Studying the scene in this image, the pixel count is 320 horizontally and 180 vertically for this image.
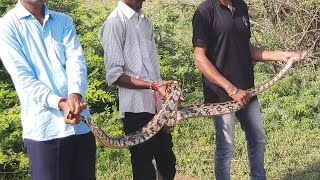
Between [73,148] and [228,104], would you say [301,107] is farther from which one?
[73,148]

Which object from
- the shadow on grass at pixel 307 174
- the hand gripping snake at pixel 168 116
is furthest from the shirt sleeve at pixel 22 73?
the shadow on grass at pixel 307 174

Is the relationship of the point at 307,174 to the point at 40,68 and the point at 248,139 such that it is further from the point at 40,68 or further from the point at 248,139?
the point at 40,68

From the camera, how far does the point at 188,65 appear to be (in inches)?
338

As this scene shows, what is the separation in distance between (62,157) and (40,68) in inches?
22.3

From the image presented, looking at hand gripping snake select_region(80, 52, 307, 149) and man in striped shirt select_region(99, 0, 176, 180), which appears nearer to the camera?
hand gripping snake select_region(80, 52, 307, 149)

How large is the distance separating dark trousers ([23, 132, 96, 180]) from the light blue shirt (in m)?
0.05

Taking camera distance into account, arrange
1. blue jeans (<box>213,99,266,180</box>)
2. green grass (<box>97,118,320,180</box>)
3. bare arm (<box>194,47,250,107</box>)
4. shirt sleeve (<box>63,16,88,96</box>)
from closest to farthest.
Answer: shirt sleeve (<box>63,16,88,96</box>) → bare arm (<box>194,47,250,107</box>) → blue jeans (<box>213,99,266,180</box>) → green grass (<box>97,118,320,180</box>)

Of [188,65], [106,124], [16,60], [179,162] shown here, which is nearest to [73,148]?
[16,60]

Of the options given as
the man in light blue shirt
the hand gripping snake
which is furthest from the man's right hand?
the hand gripping snake

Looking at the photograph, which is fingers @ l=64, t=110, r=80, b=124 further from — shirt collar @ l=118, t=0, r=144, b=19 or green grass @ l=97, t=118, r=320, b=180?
green grass @ l=97, t=118, r=320, b=180

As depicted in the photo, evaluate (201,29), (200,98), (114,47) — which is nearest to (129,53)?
(114,47)

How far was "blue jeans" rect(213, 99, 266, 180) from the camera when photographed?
411 cm

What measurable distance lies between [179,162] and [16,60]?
10.4 ft

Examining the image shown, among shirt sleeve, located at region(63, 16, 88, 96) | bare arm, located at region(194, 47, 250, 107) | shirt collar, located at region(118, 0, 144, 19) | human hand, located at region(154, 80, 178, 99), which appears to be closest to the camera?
shirt sleeve, located at region(63, 16, 88, 96)
